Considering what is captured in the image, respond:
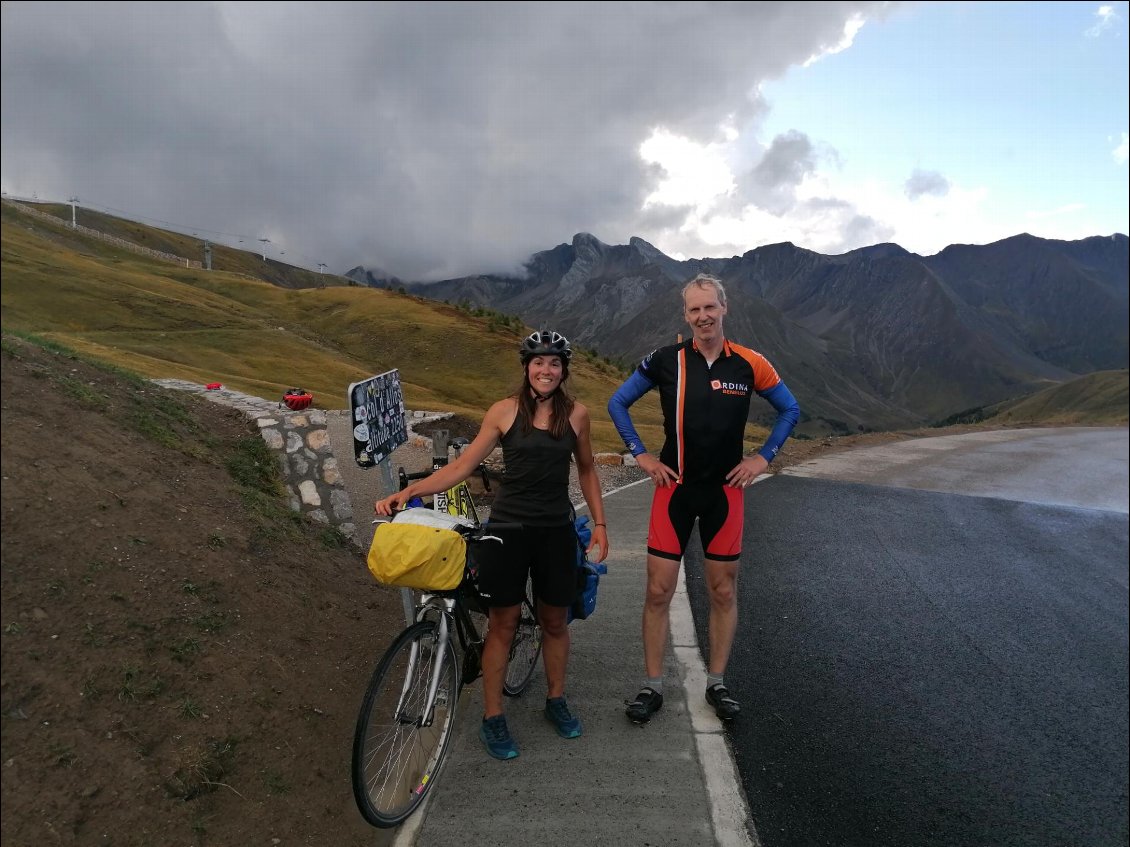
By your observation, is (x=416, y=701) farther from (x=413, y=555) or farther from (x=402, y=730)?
(x=413, y=555)

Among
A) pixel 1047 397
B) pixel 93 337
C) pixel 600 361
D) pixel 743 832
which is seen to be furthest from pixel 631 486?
pixel 1047 397

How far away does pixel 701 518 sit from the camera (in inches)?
160

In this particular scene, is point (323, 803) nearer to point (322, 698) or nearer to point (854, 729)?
point (322, 698)

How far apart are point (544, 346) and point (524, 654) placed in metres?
2.28

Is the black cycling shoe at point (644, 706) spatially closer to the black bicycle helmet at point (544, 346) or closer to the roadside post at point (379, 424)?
the roadside post at point (379, 424)

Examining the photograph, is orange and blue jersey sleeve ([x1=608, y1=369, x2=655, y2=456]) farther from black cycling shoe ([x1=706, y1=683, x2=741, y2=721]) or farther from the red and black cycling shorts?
black cycling shoe ([x1=706, y1=683, x2=741, y2=721])

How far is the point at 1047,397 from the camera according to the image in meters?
75.8

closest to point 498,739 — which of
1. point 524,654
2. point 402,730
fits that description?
point 402,730

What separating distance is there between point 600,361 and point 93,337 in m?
43.9

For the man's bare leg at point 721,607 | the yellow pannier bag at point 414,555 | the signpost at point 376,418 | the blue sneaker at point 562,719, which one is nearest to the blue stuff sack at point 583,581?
the blue sneaker at point 562,719

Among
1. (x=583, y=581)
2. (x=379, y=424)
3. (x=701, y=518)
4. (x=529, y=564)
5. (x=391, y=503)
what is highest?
(x=379, y=424)

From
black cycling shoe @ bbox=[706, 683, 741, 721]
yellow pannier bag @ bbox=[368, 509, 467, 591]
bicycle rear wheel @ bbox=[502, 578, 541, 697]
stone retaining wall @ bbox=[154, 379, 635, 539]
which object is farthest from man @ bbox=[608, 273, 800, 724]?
stone retaining wall @ bbox=[154, 379, 635, 539]

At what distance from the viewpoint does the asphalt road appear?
3.27 metres

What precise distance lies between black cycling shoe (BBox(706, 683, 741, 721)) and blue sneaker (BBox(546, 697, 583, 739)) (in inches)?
35.9
